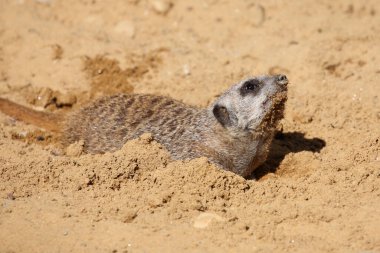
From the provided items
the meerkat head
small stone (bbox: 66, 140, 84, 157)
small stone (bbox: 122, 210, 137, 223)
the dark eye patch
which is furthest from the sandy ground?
the dark eye patch

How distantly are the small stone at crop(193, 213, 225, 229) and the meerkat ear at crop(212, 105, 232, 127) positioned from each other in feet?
3.00

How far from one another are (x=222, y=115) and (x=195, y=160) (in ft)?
1.56

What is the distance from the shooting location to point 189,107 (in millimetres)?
4363

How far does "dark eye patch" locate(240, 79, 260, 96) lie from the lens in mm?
3996

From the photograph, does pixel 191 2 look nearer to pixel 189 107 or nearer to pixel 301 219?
pixel 189 107

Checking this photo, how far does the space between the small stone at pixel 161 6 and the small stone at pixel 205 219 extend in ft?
10.6

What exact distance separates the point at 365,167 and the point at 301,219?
0.80 meters

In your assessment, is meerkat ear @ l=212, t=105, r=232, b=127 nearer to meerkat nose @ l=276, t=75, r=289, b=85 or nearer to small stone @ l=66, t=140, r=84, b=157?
meerkat nose @ l=276, t=75, r=289, b=85

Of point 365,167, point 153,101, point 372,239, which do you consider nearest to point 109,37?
point 153,101

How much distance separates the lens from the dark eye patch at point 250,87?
400 centimetres

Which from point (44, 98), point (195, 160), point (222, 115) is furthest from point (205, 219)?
point (44, 98)

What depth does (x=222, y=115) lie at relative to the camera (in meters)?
4.05

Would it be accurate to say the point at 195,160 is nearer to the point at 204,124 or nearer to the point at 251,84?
the point at 204,124

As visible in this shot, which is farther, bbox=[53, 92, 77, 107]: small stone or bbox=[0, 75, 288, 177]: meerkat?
bbox=[53, 92, 77, 107]: small stone
